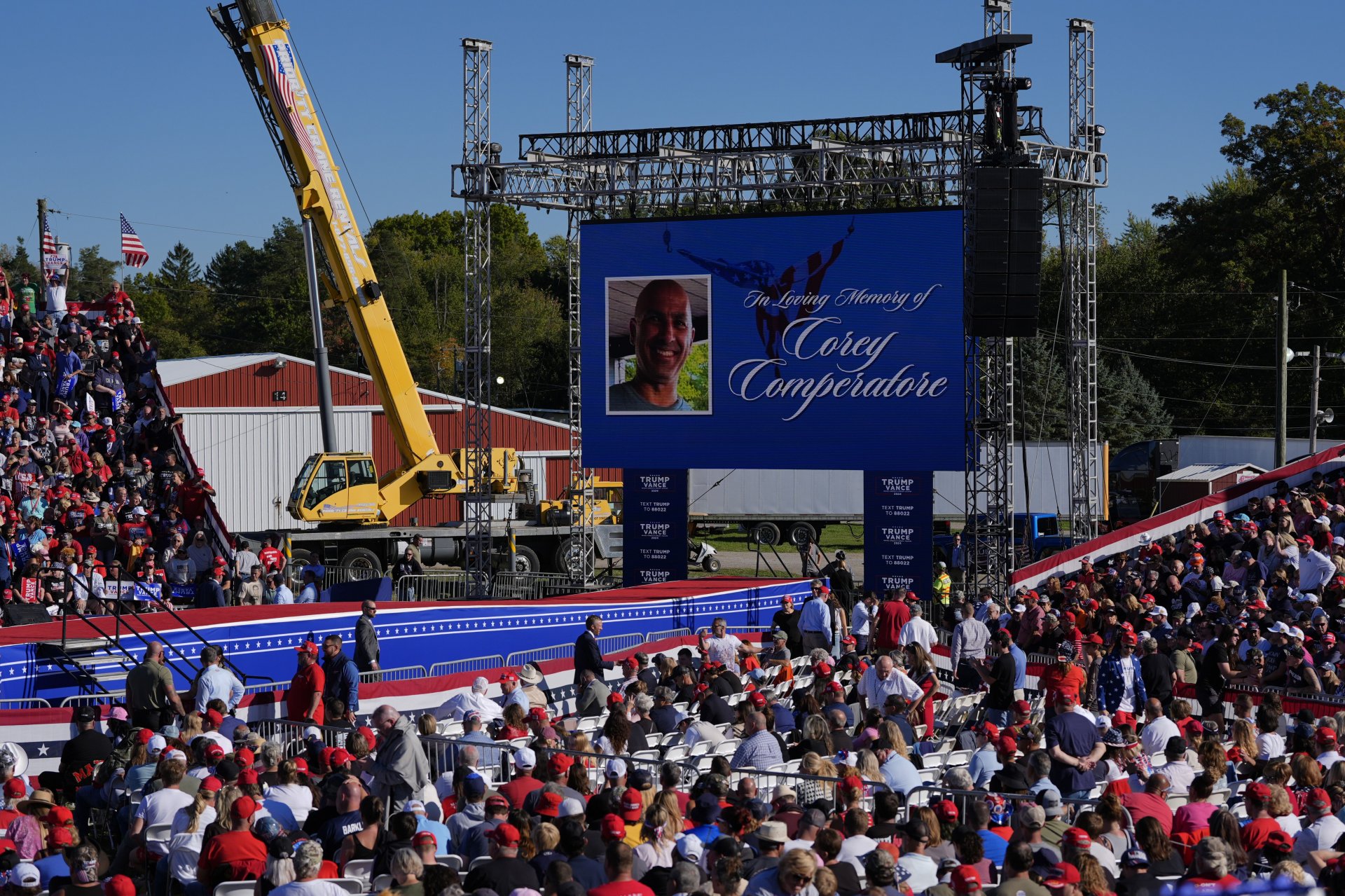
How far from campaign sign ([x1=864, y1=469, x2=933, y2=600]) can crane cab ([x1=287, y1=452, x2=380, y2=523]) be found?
12.8 m

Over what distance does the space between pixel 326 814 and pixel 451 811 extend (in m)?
1.03

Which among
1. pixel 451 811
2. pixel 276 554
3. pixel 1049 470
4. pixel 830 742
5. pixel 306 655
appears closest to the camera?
pixel 451 811

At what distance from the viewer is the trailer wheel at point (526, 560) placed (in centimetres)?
3591

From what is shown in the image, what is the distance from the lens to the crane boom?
1248 inches

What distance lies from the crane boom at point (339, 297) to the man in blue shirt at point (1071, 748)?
23.2m

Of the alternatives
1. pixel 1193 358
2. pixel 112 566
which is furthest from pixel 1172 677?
pixel 1193 358

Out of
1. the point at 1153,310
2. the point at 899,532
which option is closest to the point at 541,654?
the point at 899,532

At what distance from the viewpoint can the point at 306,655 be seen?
15.4 m

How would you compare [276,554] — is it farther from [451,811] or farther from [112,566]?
[451,811]

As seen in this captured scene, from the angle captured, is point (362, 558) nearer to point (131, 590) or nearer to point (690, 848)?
point (131, 590)

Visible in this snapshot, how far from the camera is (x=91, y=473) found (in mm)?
26797

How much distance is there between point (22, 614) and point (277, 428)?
23035 millimetres

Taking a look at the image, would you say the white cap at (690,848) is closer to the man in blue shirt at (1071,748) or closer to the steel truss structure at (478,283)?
the man in blue shirt at (1071,748)

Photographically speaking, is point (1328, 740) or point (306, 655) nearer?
point (1328, 740)
